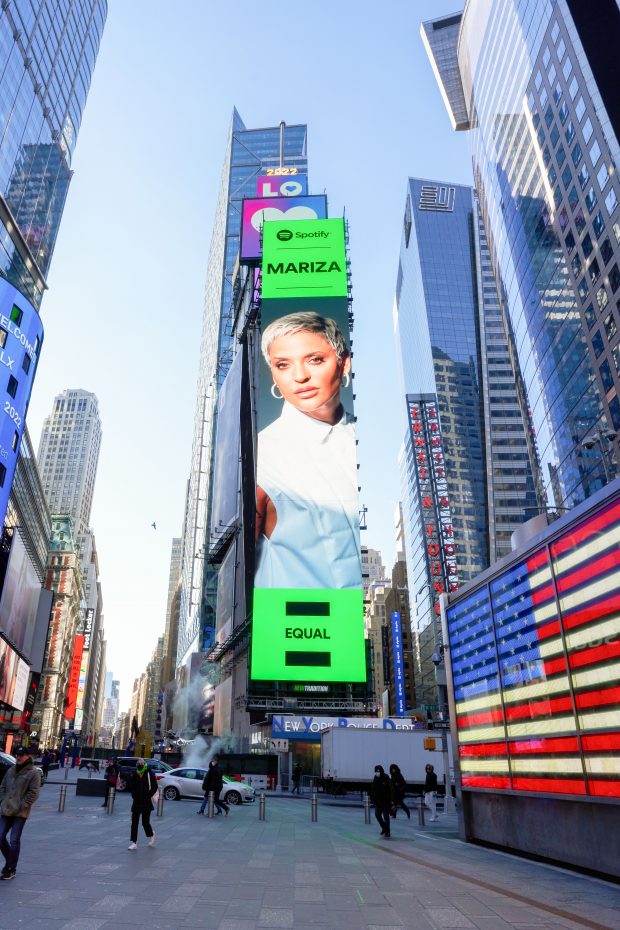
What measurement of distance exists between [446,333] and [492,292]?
53.7ft

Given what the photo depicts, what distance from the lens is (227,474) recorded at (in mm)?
82375

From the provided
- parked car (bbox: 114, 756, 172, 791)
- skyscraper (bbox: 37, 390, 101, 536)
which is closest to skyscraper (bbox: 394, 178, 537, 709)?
parked car (bbox: 114, 756, 172, 791)

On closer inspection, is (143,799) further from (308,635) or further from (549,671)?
(308,635)

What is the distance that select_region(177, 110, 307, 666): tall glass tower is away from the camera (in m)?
109

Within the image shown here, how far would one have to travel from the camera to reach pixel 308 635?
57.2 m

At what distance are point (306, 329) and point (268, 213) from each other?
2312 centimetres

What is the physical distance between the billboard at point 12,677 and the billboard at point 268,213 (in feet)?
171

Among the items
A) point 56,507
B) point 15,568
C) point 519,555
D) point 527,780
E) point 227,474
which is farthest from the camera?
point 56,507

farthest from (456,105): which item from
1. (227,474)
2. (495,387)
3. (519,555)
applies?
(519,555)

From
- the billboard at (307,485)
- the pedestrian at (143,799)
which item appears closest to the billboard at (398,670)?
the billboard at (307,485)

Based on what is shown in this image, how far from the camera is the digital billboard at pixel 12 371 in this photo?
47.3 meters

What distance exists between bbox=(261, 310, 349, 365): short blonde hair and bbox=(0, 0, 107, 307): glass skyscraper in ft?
86.9

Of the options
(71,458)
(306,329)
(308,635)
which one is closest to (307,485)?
(308,635)

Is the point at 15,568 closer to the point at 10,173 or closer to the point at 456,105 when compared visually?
the point at 10,173
